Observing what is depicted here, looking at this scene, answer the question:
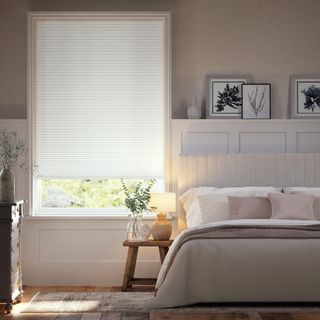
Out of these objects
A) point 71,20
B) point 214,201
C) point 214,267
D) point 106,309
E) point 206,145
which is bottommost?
point 106,309

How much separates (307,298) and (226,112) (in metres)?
2.51

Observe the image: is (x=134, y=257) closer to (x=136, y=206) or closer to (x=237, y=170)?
(x=136, y=206)

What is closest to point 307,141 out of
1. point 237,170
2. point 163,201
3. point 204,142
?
point 237,170

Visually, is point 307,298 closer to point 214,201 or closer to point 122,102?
point 214,201

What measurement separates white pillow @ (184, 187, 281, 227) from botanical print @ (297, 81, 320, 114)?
995 mm

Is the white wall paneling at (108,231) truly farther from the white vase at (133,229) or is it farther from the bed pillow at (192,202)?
the white vase at (133,229)

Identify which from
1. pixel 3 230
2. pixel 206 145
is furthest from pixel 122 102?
pixel 3 230

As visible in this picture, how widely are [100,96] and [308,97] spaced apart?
86.2 inches

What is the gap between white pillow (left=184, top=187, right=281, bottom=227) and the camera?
6598 millimetres

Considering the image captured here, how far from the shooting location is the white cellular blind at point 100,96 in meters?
7.38

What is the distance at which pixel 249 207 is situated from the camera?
6.52 m

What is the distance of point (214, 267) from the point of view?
18.1ft

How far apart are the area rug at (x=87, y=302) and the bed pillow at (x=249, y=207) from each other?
3.56 ft

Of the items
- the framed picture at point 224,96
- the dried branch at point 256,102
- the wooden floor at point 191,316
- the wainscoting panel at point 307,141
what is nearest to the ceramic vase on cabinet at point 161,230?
the framed picture at point 224,96
